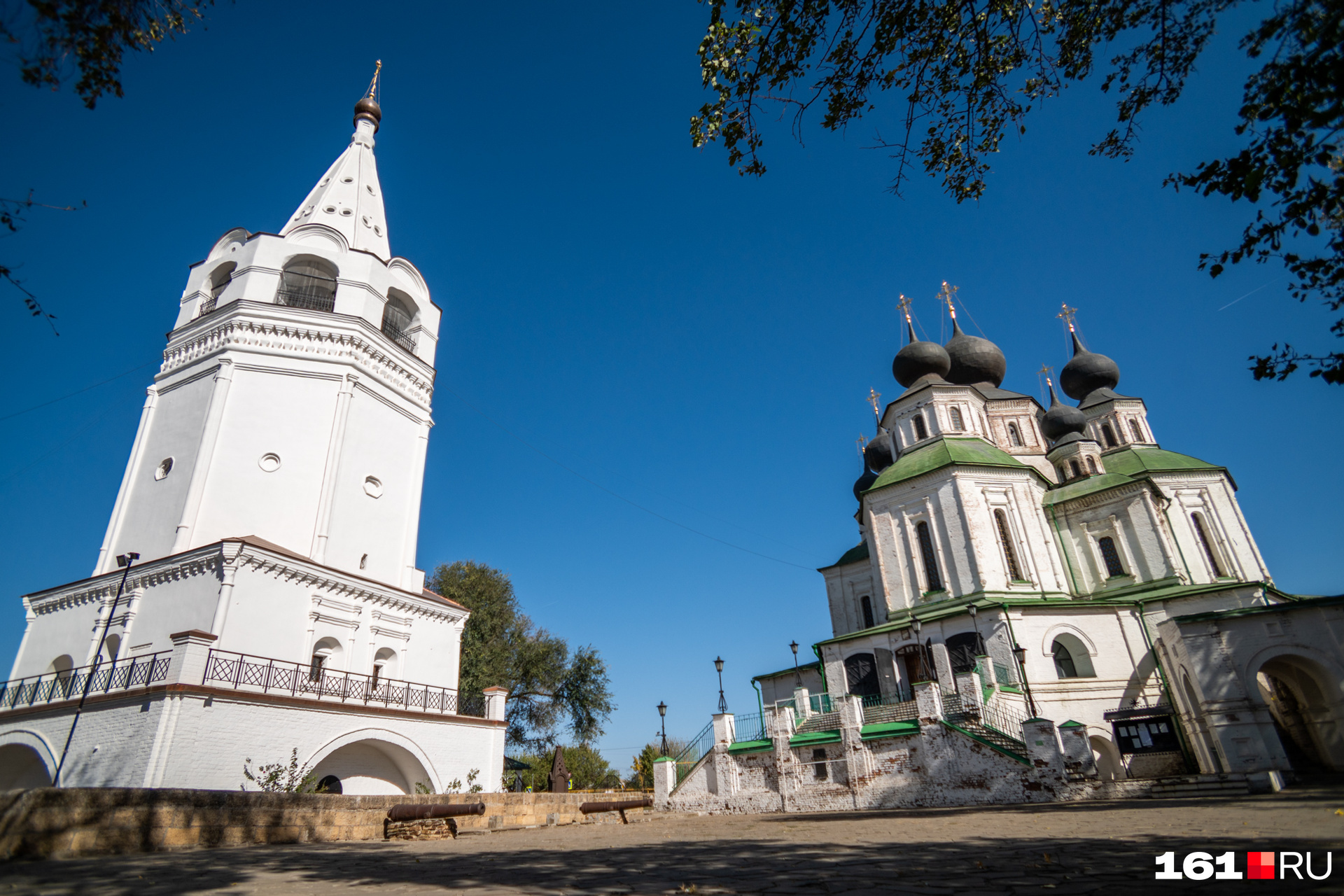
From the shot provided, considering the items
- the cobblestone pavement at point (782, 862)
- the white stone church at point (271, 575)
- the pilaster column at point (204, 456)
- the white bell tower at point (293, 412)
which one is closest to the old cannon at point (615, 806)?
the white stone church at point (271, 575)

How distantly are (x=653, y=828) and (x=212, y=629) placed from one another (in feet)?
34.4

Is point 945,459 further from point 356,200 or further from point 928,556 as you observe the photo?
point 356,200

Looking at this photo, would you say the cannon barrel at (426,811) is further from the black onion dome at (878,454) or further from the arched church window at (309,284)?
the black onion dome at (878,454)

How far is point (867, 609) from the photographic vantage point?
→ 101 feet

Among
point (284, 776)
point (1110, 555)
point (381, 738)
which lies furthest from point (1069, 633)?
point (284, 776)

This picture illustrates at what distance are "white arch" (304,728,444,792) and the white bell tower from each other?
4638mm

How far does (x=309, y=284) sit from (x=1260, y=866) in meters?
25.2

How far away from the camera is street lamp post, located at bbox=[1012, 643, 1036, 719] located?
18.4 m

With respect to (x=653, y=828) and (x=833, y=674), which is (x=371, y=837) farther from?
(x=833, y=674)

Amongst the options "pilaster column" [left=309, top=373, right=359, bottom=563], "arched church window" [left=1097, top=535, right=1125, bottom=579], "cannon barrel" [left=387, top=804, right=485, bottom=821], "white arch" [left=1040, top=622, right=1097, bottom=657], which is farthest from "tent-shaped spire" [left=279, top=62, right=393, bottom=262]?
"arched church window" [left=1097, top=535, right=1125, bottom=579]

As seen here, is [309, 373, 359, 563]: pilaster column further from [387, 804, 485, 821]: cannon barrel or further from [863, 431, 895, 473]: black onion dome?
[863, 431, 895, 473]: black onion dome

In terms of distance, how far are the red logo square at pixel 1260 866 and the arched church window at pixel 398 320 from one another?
2366cm

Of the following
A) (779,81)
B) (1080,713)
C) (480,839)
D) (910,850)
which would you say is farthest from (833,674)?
(779,81)

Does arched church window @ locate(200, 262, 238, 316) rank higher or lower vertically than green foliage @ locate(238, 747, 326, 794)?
higher
